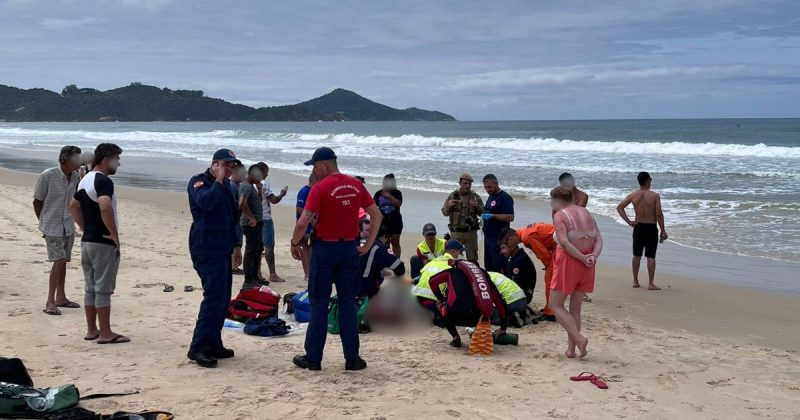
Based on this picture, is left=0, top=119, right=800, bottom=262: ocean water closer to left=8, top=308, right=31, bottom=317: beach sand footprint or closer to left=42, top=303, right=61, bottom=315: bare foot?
left=42, top=303, right=61, bottom=315: bare foot

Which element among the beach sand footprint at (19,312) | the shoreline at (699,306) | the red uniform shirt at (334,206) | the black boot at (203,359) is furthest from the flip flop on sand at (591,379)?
the beach sand footprint at (19,312)

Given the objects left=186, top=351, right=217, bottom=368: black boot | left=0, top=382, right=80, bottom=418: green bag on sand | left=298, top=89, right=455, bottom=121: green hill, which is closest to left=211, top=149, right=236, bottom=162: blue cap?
left=186, top=351, right=217, bottom=368: black boot

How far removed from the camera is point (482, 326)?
6.70 metres

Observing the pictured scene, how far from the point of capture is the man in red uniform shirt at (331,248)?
19.1ft

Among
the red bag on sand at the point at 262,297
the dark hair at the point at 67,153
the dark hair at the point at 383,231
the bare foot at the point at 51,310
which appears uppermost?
the dark hair at the point at 67,153

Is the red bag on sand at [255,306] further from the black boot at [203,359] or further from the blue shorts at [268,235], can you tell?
the blue shorts at [268,235]

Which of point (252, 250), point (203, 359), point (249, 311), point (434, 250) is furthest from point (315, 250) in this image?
point (252, 250)

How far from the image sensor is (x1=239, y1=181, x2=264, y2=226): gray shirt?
30.3 feet

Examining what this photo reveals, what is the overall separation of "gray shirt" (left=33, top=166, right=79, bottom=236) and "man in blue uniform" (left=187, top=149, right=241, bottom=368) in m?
2.36

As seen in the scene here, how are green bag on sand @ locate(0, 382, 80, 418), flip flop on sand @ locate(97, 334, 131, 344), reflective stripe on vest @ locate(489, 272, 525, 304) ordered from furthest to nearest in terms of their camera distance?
reflective stripe on vest @ locate(489, 272, 525, 304) → flip flop on sand @ locate(97, 334, 131, 344) → green bag on sand @ locate(0, 382, 80, 418)

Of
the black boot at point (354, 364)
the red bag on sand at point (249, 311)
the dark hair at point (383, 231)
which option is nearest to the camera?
the black boot at point (354, 364)

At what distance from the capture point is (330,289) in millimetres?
5941

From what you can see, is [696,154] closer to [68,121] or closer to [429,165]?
[429,165]

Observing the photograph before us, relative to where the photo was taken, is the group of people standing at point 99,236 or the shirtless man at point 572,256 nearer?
the group of people standing at point 99,236
